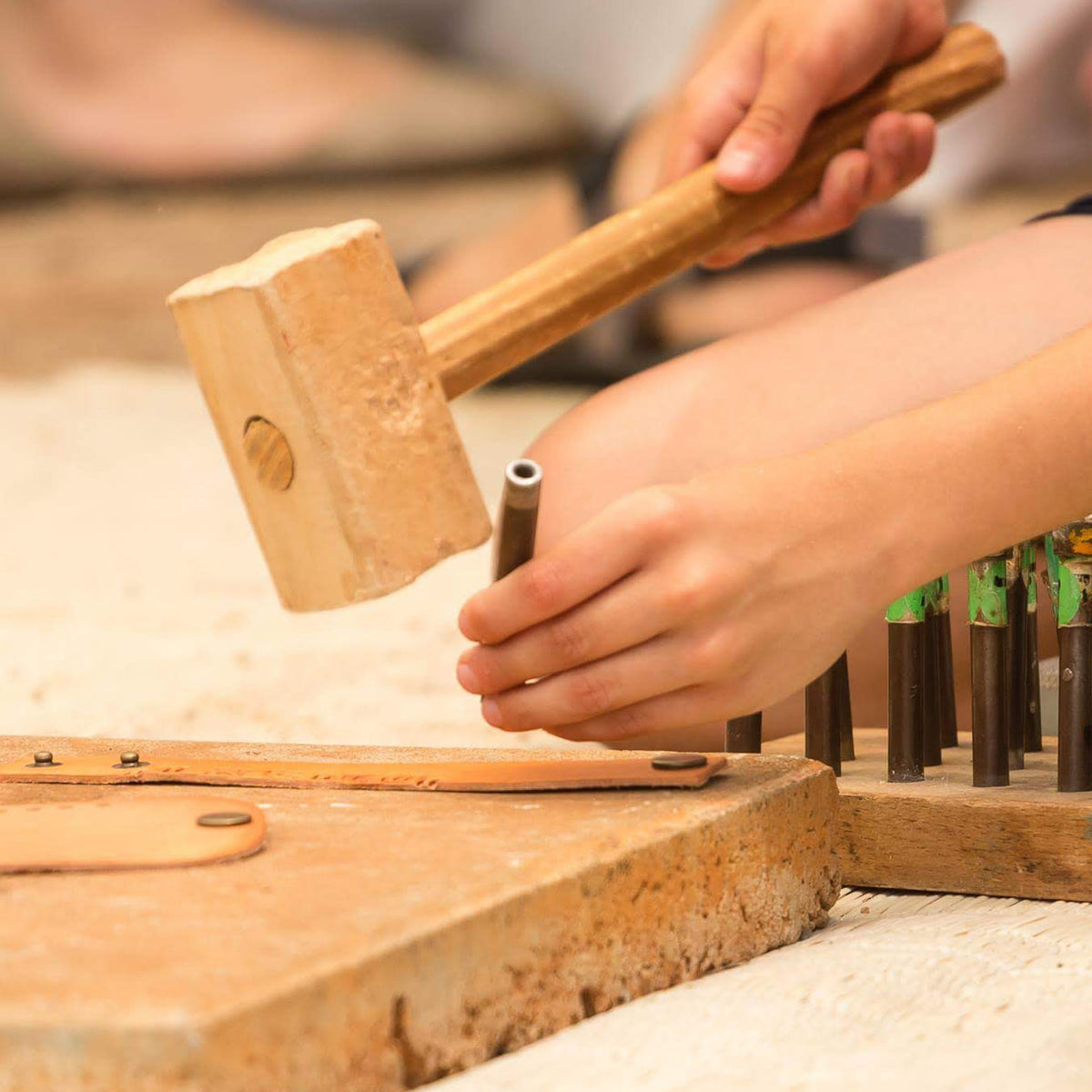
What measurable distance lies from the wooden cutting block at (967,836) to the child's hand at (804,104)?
0.57 metres

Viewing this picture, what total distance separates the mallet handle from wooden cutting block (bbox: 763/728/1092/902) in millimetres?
414

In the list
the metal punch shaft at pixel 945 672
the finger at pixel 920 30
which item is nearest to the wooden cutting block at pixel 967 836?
the metal punch shaft at pixel 945 672

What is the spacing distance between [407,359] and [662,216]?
41cm

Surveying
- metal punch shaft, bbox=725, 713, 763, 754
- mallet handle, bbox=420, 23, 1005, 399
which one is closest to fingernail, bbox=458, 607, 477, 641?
mallet handle, bbox=420, 23, 1005, 399

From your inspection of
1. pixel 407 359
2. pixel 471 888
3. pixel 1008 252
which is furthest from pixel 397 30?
pixel 471 888

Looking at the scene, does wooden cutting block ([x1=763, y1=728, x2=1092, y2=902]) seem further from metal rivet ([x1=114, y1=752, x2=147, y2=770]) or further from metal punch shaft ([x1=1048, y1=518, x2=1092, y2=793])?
metal rivet ([x1=114, y1=752, x2=147, y2=770])

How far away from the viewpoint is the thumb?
1.51m

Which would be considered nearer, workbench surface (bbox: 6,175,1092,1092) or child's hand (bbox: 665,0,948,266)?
workbench surface (bbox: 6,175,1092,1092)

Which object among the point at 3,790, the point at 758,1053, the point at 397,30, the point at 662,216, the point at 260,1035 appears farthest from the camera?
the point at 397,30

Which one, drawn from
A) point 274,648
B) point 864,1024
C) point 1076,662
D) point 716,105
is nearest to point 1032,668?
point 1076,662

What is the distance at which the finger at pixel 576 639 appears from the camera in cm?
103

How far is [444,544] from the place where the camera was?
1.10m

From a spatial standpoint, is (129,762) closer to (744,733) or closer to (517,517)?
(517,517)

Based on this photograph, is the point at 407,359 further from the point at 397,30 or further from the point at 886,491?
the point at 397,30
